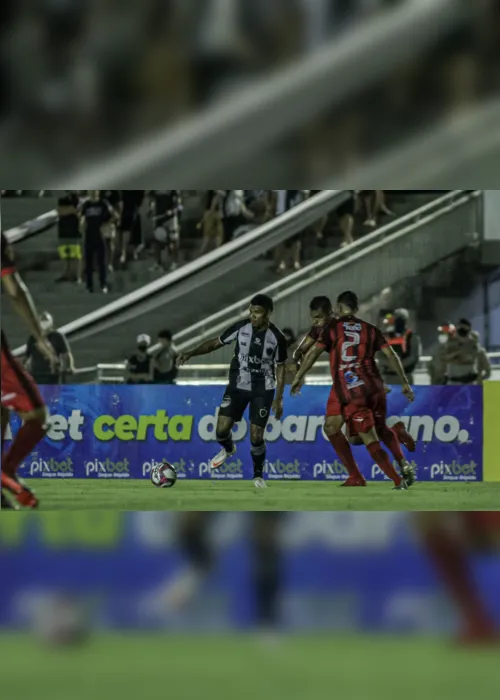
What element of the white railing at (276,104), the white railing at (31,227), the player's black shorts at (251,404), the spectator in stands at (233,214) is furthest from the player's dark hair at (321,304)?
the white railing at (276,104)

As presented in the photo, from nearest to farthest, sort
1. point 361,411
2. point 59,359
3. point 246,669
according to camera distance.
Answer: point 246,669
point 361,411
point 59,359

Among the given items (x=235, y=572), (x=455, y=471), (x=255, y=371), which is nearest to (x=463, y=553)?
(x=235, y=572)

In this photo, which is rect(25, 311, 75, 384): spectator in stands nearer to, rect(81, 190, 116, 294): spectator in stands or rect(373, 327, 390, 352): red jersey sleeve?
rect(81, 190, 116, 294): spectator in stands

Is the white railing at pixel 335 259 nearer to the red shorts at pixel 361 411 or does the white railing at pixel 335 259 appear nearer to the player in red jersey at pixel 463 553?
the red shorts at pixel 361 411

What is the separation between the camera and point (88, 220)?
10.9 metres

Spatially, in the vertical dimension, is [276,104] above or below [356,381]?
above

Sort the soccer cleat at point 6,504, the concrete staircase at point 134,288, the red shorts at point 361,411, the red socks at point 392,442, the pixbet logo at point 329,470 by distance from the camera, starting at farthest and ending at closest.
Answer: the pixbet logo at point 329,470, the concrete staircase at point 134,288, the red socks at point 392,442, the red shorts at point 361,411, the soccer cleat at point 6,504

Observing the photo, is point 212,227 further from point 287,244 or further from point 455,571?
point 455,571

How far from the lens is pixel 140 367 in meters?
12.1

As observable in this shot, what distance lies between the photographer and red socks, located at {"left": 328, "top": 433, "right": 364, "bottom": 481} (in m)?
10.7

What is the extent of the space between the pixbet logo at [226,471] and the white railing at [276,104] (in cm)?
607

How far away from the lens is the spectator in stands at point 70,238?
418 inches

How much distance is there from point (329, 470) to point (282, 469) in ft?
1.10

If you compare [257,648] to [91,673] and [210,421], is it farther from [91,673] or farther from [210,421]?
[210,421]
